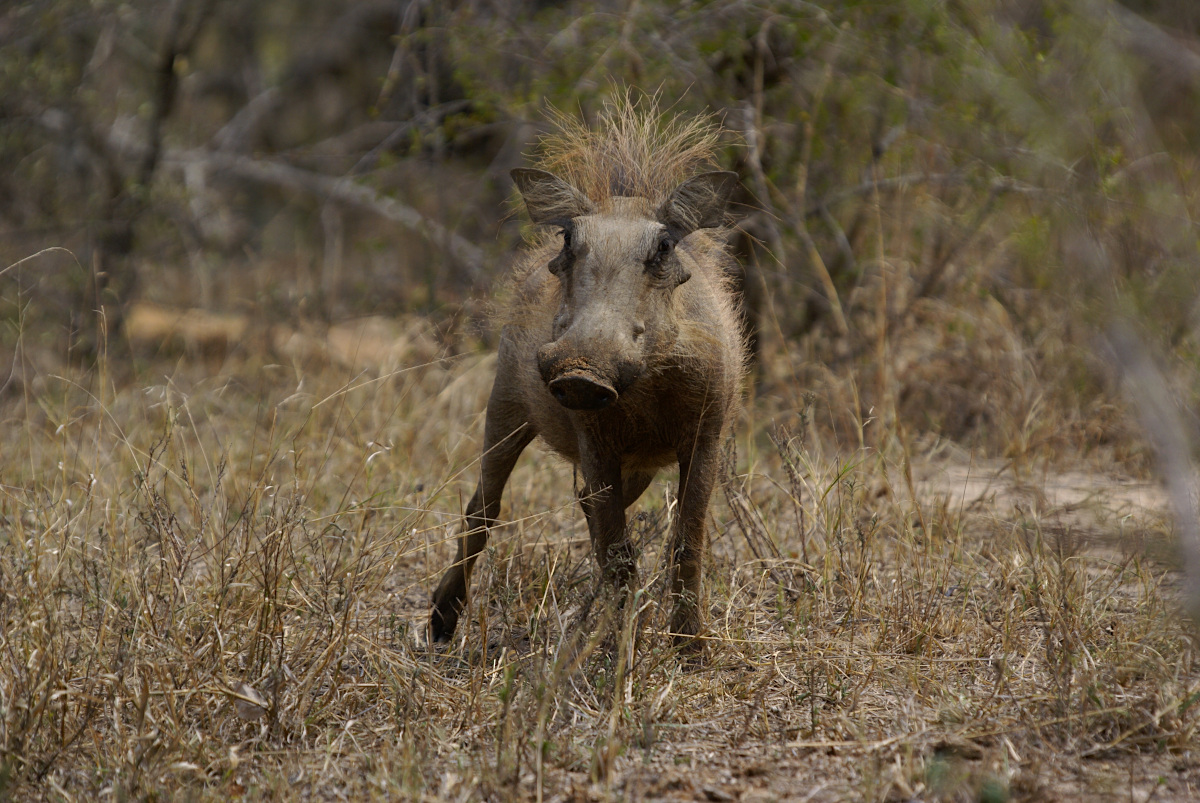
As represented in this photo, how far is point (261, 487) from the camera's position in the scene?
3053 millimetres

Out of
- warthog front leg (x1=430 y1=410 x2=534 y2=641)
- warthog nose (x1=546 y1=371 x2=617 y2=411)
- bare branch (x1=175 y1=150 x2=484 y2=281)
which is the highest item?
warthog nose (x1=546 y1=371 x2=617 y2=411)

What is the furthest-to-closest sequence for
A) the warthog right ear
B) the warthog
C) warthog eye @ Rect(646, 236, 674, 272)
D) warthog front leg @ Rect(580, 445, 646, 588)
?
the warthog right ear, warthog front leg @ Rect(580, 445, 646, 588), warthog eye @ Rect(646, 236, 674, 272), the warthog

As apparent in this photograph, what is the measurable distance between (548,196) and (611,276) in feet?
1.77

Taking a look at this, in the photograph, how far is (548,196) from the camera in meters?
3.25

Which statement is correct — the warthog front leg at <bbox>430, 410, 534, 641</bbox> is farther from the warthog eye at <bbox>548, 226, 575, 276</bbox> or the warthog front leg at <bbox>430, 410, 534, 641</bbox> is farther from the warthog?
the warthog eye at <bbox>548, 226, 575, 276</bbox>

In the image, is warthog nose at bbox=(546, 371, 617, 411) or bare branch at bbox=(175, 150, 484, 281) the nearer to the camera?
warthog nose at bbox=(546, 371, 617, 411)

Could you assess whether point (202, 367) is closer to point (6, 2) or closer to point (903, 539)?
point (6, 2)

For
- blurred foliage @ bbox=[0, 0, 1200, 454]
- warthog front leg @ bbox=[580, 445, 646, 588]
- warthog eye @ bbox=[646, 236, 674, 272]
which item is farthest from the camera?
blurred foliage @ bbox=[0, 0, 1200, 454]

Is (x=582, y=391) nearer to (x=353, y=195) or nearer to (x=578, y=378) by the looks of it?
(x=578, y=378)

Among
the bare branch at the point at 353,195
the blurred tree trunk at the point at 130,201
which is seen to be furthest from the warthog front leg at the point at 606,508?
the blurred tree trunk at the point at 130,201

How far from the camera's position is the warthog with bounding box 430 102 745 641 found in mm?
2750

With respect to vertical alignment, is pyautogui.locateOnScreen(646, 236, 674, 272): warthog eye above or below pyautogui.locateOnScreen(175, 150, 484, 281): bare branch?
above

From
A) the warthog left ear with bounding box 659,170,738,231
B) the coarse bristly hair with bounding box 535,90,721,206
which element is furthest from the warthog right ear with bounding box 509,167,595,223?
the warthog left ear with bounding box 659,170,738,231

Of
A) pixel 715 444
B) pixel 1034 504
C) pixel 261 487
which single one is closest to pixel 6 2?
pixel 261 487
